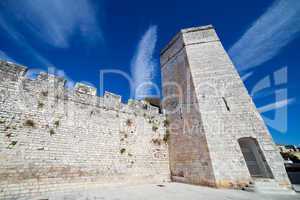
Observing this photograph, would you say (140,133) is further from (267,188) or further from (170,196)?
(267,188)

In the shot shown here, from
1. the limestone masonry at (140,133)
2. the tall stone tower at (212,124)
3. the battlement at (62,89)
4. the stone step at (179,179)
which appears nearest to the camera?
the limestone masonry at (140,133)

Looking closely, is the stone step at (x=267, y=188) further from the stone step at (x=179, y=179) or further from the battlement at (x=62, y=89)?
the battlement at (x=62, y=89)

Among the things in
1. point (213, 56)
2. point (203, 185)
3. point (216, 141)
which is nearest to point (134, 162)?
point (203, 185)

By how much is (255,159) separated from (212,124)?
267 centimetres

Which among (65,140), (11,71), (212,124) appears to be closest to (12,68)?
(11,71)

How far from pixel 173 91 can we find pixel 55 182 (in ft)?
25.5

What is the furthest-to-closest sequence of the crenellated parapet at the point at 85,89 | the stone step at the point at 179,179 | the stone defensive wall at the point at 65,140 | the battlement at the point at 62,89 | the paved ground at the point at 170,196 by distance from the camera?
the stone step at the point at 179,179
the crenellated parapet at the point at 85,89
the battlement at the point at 62,89
the stone defensive wall at the point at 65,140
the paved ground at the point at 170,196

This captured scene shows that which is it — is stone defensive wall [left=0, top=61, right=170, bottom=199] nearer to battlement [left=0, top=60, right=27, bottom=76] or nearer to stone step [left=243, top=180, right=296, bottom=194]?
battlement [left=0, top=60, right=27, bottom=76]

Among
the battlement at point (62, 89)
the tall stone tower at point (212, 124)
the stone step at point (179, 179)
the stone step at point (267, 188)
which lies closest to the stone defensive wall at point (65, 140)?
the battlement at point (62, 89)

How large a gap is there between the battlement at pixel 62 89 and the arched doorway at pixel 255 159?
570 cm

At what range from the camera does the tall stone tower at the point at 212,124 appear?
662 centimetres

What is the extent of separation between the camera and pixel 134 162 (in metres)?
8.09

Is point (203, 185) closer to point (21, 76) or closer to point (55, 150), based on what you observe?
point (55, 150)

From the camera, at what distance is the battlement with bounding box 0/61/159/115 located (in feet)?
19.6
